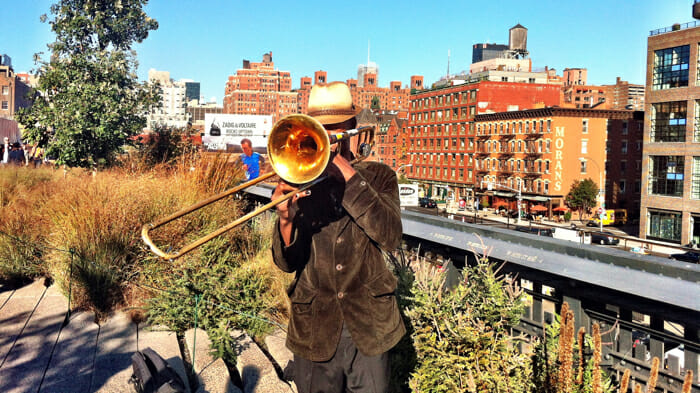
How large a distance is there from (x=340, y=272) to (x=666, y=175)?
5237cm

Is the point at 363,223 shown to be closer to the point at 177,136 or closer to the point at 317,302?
the point at 317,302

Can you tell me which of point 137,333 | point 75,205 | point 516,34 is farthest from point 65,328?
point 516,34

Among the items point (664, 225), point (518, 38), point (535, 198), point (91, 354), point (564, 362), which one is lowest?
point (664, 225)

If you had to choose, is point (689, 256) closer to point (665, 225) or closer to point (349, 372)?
point (665, 225)

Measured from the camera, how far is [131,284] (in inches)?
261

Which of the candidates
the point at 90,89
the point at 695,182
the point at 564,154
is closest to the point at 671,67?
the point at 695,182

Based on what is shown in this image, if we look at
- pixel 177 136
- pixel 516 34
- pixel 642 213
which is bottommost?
pixel 642 213

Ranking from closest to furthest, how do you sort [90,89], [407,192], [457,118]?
[90,89] → [407,192] → [457,118]

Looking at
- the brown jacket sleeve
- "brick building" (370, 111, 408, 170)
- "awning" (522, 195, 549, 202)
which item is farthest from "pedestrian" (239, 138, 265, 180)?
"brick building" (370, 111, 408, 170)

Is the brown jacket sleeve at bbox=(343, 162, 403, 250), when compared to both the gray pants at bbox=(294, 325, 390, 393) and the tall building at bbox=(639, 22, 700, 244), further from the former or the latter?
the tall building at bbox=(639, 22, 700, 244)

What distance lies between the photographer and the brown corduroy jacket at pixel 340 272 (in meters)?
2.79

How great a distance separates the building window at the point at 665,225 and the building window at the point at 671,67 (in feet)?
35.6

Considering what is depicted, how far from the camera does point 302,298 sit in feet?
9.52

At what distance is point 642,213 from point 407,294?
5228 centimetres
